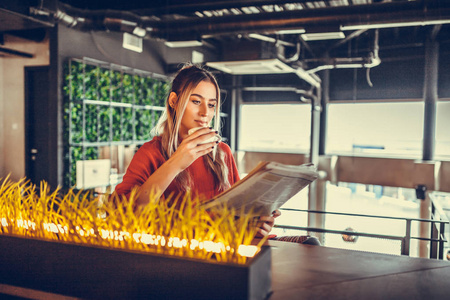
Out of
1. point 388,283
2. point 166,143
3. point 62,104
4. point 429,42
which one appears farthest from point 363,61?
point 388,283

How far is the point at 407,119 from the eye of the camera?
789 centimetres

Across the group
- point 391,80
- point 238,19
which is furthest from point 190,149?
point 391,80

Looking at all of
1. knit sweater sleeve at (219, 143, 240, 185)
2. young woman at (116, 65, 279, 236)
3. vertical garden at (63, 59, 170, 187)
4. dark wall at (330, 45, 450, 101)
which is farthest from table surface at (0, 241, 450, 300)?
dark wall at (330, 45, 450, 101)

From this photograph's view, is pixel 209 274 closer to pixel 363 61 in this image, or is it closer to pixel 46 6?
pixel 46 6

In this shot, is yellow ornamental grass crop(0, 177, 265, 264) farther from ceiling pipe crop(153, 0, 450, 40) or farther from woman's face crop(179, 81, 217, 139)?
ceiling pipe crop(153, 0, 450, 40)

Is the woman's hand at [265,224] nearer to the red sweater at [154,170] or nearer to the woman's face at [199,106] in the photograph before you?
the red sweater at [154,170]

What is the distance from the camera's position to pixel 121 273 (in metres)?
0.98

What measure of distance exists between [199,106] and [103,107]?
4403mm

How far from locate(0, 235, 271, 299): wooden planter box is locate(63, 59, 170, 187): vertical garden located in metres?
3.69

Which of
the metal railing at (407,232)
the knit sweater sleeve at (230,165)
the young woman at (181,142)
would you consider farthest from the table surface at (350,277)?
the metal railing at (407,232)

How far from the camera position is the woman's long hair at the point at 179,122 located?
166 cm

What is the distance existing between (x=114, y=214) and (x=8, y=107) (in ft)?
17.7

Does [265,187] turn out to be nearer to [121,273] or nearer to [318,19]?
[121,273]

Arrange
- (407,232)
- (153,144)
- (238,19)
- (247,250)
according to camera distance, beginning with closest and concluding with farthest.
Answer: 1. (247,250)
2. (153,144)
3. (407,232)
4. (238,19)
